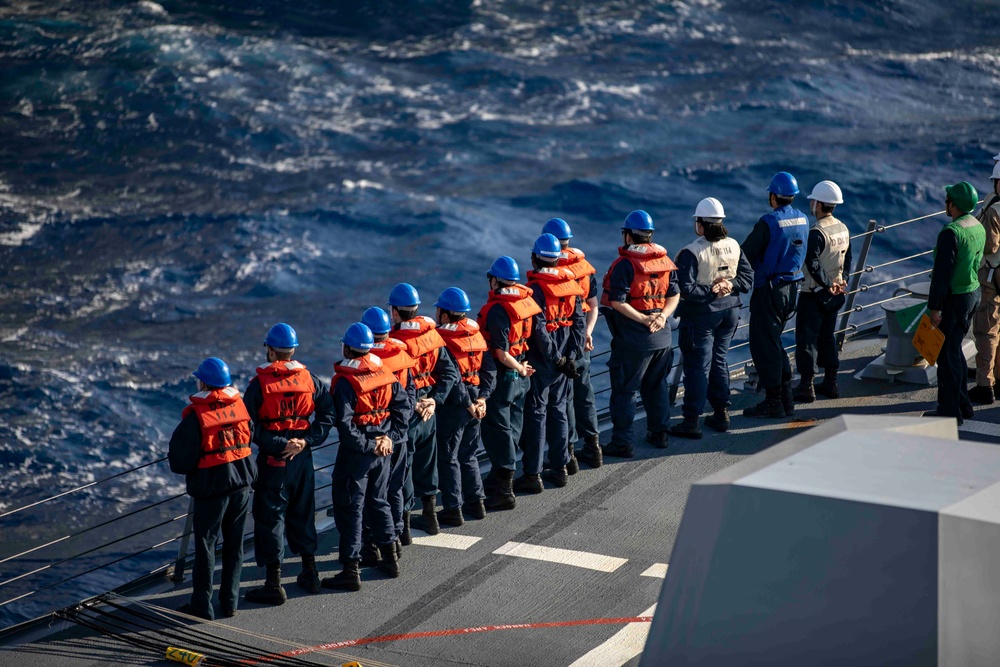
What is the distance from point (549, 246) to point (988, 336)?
14.2 ft

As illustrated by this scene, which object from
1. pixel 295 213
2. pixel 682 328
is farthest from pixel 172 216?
pixel 682 328

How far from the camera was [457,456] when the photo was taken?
997 centimetres

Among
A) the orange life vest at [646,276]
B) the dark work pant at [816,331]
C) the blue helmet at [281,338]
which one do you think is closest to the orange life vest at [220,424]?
the blue helmet at [281,338]

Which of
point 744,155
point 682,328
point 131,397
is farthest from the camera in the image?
point 744,155

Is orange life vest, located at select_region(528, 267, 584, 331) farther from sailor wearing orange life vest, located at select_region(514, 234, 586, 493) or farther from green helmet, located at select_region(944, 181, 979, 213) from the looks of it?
green helmet, located at select_region(944, 181, 979, 213)

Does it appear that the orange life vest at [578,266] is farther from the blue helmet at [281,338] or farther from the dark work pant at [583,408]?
the blue helmet at [281,338]

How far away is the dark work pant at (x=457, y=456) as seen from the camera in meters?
9.75

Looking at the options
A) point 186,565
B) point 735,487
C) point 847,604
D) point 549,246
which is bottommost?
point 186,565

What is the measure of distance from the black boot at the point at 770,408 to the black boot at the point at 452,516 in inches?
133

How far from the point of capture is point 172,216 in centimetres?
3916

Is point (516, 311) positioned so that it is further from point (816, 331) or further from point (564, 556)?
point (816, 331)

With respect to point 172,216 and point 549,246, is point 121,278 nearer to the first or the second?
point 172,216

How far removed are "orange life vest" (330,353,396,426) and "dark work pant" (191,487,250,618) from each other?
963 mm

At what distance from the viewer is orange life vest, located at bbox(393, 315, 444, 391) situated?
364 inches
